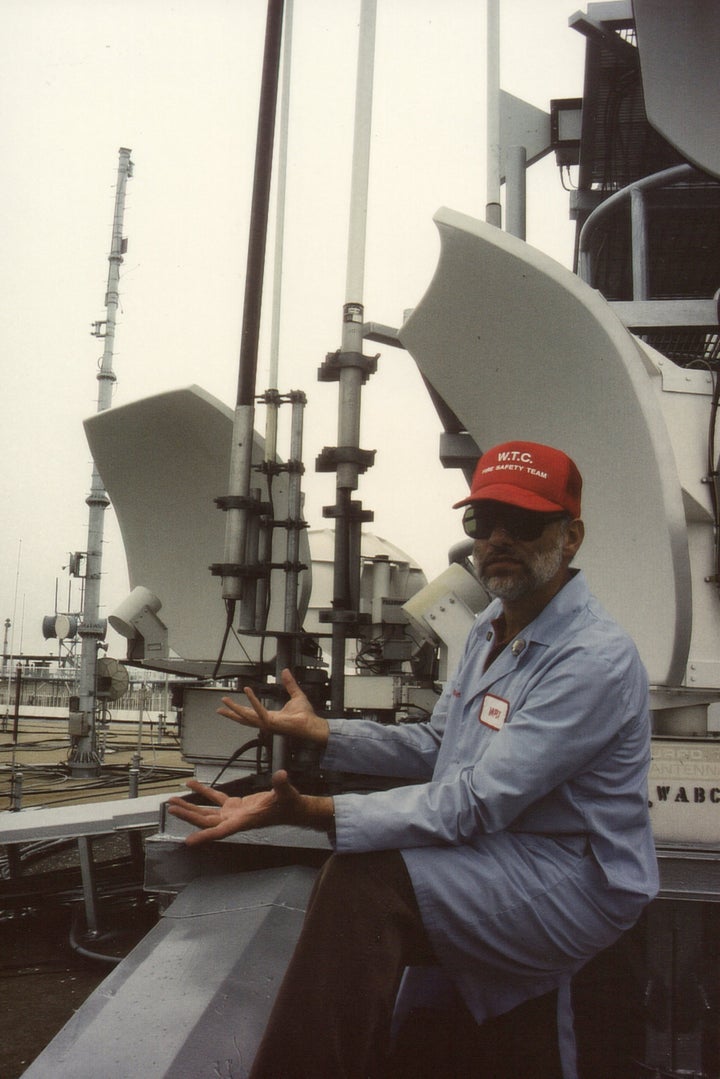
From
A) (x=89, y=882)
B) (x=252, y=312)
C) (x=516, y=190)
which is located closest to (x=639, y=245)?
(x=516, y=190)

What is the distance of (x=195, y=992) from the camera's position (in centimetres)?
229

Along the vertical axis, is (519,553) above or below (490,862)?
above

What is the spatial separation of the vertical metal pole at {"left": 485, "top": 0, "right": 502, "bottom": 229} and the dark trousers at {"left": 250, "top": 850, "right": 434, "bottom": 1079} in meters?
3.89

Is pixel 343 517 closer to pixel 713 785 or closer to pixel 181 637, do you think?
pixel 713 785

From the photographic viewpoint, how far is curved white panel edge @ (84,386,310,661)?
21.0 ft

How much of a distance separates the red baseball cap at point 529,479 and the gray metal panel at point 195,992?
1.43 metres

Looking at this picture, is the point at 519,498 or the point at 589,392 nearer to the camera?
the point at 519,498

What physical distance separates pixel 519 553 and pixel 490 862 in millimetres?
686

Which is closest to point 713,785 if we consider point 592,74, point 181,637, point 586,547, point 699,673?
point 699,673

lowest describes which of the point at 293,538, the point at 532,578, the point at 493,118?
the point at 532,578

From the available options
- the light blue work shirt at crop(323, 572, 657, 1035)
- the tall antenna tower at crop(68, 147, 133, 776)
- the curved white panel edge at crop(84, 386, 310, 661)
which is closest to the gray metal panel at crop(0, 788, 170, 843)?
the curved white panel edge at crop(84, 386, 310, 661)

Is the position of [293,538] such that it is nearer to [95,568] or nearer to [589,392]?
[589,392]

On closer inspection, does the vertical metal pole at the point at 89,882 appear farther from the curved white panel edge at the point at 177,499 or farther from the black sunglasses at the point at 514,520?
the black sunglasses at the point at 514,520

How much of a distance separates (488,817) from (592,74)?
773cm
